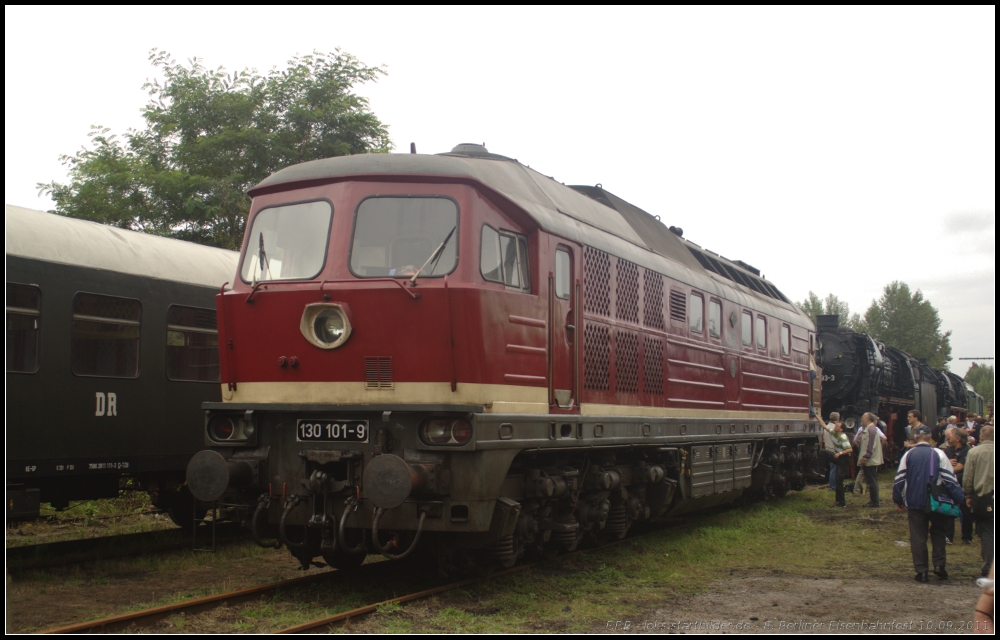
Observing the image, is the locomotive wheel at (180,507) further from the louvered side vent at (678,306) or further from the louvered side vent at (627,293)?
the louvered side vent at (678,306)

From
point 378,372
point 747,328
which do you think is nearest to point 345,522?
point 378,372

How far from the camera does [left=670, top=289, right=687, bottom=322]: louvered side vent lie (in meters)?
11.0

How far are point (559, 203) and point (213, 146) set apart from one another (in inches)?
496

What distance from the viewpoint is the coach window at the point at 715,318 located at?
1229 centimetres

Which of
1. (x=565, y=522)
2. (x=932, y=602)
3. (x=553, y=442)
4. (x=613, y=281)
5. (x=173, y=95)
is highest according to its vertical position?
(x=173, y=95)

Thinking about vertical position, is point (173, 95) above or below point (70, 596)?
above

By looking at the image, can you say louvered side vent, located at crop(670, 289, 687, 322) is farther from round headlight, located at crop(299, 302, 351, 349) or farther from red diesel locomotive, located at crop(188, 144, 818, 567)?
round headlight, located at crop(299, 302, 351, 349)

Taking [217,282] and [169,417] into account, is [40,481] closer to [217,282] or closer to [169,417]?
[169,417]

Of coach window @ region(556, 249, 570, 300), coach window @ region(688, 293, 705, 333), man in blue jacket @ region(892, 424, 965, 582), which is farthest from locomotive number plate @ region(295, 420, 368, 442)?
man in blue jacket @ region(892, 424, 965, 582)

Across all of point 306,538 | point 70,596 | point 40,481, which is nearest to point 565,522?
point 306,538

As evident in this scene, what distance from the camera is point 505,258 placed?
25.1ft

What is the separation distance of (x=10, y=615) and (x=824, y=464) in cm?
1889

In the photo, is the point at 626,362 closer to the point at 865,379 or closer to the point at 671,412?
the point at 671,412

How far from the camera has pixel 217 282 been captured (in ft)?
37.8
